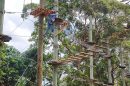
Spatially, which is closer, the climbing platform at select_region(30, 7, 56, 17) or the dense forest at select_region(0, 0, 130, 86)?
the climbing platform at select_region(30, 7, 56, 17)

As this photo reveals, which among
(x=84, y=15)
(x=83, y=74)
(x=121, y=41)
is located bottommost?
(x=83, y=74)

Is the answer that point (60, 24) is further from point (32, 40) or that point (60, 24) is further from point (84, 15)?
point (32, 40)

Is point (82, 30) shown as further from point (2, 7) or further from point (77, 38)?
point (2, 7)

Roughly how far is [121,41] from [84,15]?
2.92m

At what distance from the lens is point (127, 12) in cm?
2208

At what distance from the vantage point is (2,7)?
4.80 m

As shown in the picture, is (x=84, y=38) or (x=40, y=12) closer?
(x=40, y=12)

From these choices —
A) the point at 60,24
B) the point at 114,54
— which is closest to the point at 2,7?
the point at 60,24

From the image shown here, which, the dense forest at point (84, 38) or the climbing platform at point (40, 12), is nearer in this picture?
the climbing platform at point (40, 12)

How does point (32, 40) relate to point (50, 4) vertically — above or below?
below

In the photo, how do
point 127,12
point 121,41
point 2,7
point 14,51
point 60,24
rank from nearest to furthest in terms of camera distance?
1. point 2,7
2. point 60,24
3. point 121,41
4. point 127,12
5. point 14,51

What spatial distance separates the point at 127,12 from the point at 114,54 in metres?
2.94

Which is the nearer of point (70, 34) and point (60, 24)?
point (60, 24)

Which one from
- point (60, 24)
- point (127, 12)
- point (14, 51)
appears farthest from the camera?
point (14, 51)
